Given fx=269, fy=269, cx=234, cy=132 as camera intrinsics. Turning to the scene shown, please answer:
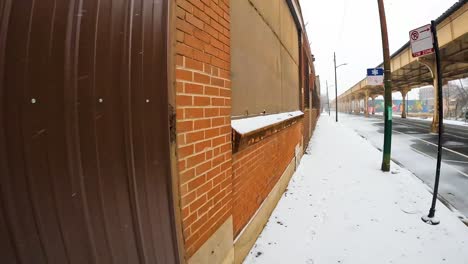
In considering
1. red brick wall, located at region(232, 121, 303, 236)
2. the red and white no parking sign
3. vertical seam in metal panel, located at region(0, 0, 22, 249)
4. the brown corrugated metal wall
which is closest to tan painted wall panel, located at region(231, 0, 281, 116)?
red brick wall, located at region(232, 121, 303, 236)

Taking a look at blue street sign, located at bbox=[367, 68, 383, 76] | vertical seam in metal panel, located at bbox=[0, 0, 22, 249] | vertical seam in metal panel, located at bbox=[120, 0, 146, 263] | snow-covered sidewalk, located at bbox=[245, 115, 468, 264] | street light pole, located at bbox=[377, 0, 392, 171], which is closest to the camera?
vertical seam in metal panel, located at bbox=[0, 0, 22, 249]

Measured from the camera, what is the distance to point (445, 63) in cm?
2061

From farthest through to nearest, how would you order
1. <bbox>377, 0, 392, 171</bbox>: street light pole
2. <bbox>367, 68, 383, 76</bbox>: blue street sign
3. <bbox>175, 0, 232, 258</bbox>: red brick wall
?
1. <bbox>367, 68, 383, 76</bbox>: blue street sign
2. <bbox>377, 0, 392, 171</bbox>: street light pole
3. <bbox>175, 0, 232, 258</bbox>: red brick wall

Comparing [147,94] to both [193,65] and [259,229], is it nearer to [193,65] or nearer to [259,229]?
[193,65]

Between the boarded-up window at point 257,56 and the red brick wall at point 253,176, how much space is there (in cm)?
51

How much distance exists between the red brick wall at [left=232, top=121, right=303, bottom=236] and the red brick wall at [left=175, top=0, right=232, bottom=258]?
0.30m

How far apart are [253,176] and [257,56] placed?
171 centimetres

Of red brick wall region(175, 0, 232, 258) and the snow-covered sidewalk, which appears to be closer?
red brick wall region(175, 0, 232, 258)

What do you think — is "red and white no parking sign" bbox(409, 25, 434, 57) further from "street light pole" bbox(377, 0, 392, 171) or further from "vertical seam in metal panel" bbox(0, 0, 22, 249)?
"vertical seam in metal panel" bbox(0, 0, 22, 249)

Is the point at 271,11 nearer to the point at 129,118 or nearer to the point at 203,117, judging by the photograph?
the point at 203,117

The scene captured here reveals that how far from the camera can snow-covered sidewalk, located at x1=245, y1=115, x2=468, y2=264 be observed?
3023 millimetres

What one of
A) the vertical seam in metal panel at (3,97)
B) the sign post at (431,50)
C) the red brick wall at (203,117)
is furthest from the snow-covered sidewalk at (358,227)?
the vertical seam in metal panel at (3,97)

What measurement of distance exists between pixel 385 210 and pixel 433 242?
101 centimetres

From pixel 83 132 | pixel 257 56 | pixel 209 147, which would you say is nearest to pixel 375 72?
pixel 257 56
